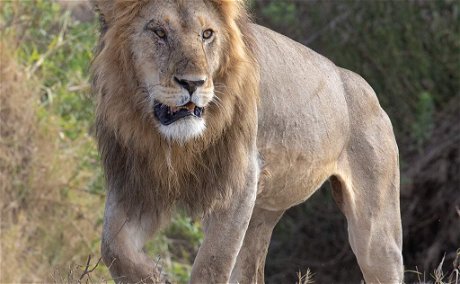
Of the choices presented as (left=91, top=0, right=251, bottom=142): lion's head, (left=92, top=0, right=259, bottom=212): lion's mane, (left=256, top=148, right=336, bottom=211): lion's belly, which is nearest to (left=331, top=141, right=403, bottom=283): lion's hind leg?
(left=256, top=148, right=336, bottom=211): lion's belly

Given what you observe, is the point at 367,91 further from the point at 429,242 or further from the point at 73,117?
the point at 429,242

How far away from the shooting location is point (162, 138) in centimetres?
498

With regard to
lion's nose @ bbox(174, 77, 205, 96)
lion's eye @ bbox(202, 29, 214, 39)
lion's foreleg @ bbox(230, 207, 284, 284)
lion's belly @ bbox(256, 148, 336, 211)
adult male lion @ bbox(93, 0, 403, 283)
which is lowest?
lion's foreleg @ bbox(230, 207, 284, 284)

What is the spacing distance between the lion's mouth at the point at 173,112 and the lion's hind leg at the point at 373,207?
1456 mm

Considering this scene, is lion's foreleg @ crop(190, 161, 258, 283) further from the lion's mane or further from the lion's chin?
the lion's chin

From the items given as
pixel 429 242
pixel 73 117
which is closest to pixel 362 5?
pixel 429 242

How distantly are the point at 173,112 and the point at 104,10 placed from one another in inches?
21.5

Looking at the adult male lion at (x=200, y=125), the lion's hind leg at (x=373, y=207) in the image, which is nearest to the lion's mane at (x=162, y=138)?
the adult male lion at (x=200, y=125)

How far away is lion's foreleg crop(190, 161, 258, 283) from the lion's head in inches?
14.6

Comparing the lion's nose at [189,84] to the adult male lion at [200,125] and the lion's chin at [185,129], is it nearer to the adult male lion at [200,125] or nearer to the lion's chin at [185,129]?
the adult male lion at [200,125]

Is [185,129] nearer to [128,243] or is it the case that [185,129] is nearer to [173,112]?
[173,112]

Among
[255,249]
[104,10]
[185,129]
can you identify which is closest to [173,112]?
[185,129]

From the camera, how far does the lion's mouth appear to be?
4.72 meters

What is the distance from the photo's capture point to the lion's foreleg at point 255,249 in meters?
6.16
